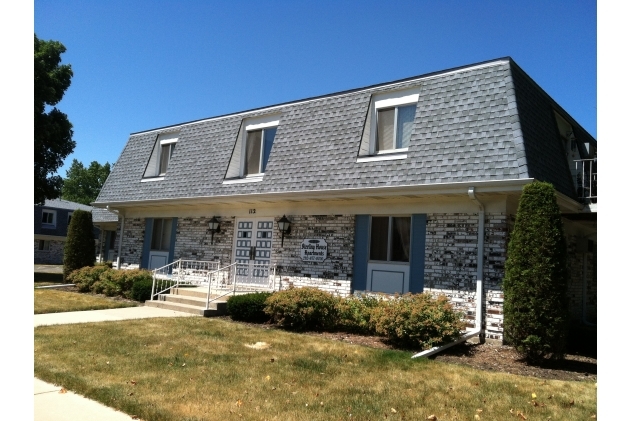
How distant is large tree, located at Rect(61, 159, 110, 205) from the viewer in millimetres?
A: 69125

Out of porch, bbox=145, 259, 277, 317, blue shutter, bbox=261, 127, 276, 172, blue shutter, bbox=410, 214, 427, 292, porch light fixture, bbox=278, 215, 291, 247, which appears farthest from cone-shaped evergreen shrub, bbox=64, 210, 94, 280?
blue shutter, bbox=410, 214, 427, 292

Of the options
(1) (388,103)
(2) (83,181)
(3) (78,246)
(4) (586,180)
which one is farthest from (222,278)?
(2) (83,181)

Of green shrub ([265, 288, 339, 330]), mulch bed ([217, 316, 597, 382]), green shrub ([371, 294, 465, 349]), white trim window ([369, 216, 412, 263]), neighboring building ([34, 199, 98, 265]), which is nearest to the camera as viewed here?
mulch bed ([217, 316, 597, 382])

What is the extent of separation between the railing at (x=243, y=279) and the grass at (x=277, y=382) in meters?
4.34

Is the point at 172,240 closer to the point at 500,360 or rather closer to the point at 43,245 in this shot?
the point at 500,360

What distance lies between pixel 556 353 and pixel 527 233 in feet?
6.47

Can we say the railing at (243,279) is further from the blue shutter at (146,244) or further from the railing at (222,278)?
the blue shutter at (146,244)

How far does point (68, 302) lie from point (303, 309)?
736 cm

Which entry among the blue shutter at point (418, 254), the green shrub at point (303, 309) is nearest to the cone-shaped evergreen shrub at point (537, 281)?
the blue shutter at point (418, 254)

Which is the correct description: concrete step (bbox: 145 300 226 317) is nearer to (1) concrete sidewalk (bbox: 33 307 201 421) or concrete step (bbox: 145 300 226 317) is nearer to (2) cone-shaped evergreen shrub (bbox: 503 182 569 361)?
(1) concrete sidewalk (bbox: 33 307 201 421)

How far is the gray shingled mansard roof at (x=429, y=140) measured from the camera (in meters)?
9.88

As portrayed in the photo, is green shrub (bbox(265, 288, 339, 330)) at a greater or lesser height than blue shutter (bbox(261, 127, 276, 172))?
lesser

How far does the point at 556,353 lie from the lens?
303 inches

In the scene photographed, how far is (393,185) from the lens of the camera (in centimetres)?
1073
